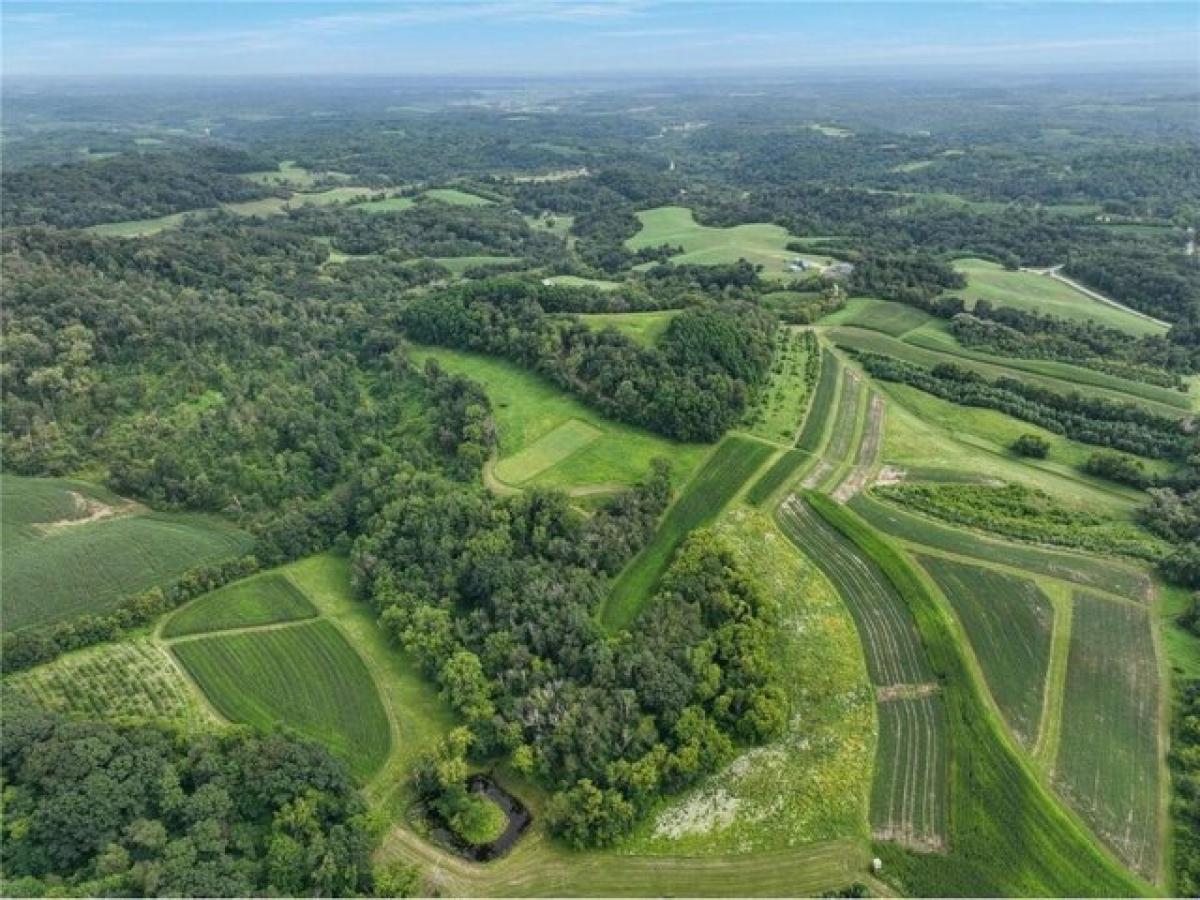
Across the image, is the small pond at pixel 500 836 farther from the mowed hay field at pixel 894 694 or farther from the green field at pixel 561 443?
the green field at pixel 561 443

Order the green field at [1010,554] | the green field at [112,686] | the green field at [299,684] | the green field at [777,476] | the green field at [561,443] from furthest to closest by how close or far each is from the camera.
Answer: the green field at [561,443], the green field at [777,476], the green field at [1010,554], the green field at [112,686], the green field at [299,684]

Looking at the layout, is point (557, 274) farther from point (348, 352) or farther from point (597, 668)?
point (597, 668)

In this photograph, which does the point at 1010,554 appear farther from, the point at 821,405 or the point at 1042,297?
the point at 1042,297

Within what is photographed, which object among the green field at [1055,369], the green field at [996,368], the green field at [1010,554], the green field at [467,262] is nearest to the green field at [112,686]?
the green field at [1010,554]

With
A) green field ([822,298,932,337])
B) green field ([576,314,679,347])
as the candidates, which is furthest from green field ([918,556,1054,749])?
green field ([822,298,932,337])

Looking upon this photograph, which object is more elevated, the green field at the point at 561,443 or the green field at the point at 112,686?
the green field at the point at 561,443

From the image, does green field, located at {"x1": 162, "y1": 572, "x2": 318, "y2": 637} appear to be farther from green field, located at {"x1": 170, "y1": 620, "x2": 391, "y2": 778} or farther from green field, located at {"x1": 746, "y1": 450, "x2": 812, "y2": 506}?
green field, located at {"x1": 746, "y1": 450, "x2": 812, "y2": 506}
